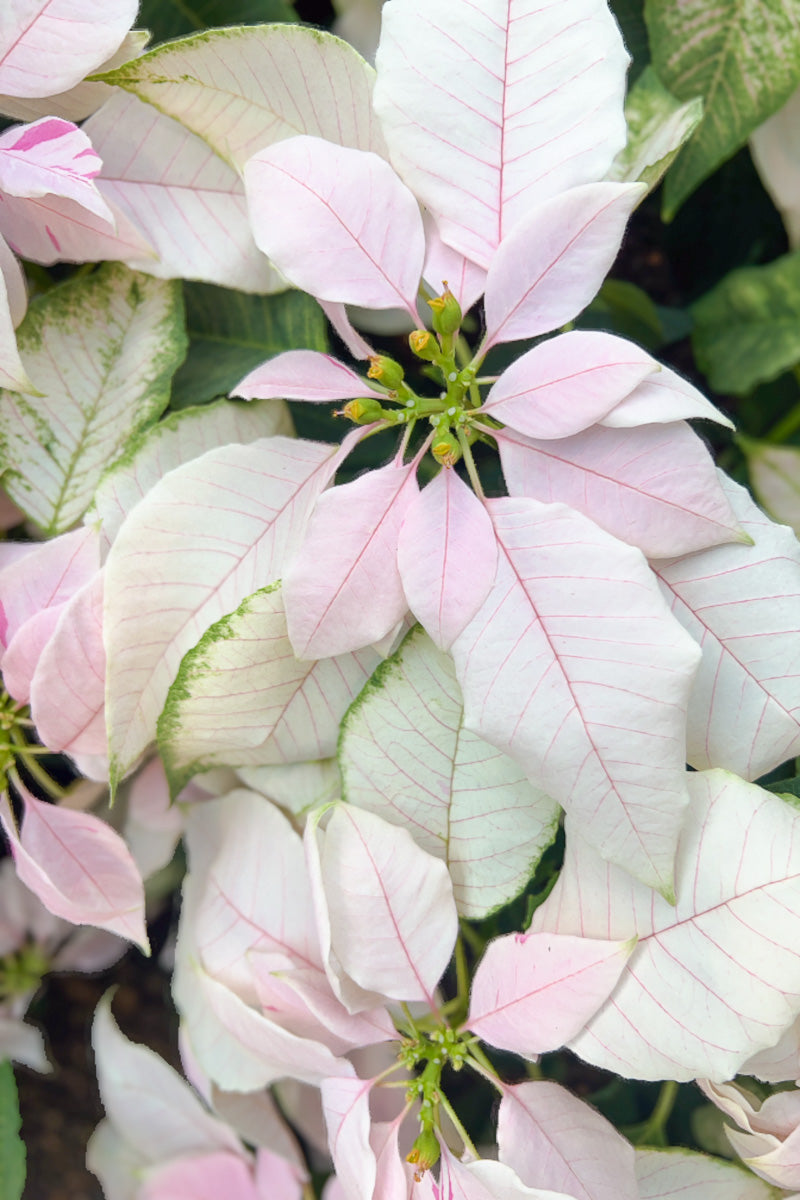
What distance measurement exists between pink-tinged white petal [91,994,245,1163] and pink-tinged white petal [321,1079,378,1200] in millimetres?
206

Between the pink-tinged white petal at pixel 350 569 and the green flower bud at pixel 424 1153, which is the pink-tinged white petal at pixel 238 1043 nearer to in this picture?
the green flower bud at pixel 424 1153

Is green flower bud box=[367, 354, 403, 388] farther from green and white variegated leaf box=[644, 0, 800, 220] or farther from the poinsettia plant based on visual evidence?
green and white variegated leaf box=[644, 0, 800, 220]

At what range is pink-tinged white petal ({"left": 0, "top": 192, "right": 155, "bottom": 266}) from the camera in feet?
1.63

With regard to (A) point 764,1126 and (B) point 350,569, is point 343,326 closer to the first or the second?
(B) point 350,569

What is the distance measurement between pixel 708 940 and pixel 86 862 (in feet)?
1.06

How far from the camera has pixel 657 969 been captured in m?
0.47

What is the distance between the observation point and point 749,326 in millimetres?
708

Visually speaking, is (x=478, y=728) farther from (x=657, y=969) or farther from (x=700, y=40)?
(x=700, y=40)

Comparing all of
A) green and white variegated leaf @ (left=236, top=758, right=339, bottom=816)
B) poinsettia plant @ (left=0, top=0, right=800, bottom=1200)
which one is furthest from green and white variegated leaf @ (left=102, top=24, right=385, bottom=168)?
green and white variegated leaf @ (left=236, top=758, right=339, bottom=816)

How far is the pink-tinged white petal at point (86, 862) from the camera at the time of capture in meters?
0.55

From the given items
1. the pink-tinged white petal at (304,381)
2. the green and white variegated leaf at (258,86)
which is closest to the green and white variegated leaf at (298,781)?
the pink-tinged white petal at (304,381)

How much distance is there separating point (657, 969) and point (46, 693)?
1.06 feet

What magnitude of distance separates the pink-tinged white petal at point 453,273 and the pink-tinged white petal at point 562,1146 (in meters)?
0.38

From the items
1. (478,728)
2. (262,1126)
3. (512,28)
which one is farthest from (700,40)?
(262,1126)
